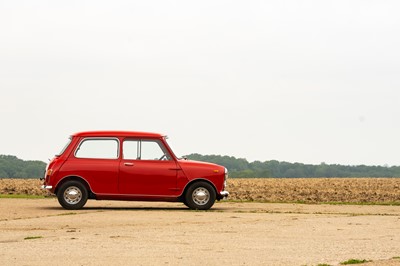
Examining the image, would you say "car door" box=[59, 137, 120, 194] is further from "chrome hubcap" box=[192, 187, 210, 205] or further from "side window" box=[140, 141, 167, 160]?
"chrome hubcap" box=[192, 187, 210, 205]

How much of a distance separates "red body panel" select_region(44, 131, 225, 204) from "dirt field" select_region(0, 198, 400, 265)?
1.64ft

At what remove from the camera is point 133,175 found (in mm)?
24094

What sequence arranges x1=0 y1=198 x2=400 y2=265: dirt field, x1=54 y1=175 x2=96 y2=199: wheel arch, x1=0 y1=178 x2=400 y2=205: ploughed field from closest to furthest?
x1=0 y1=198 x2=400 y2=265: dirt field, x1=54 y1=175 x2=96 y2=199: wheel arch, x1=0 y1=178 x2=400 y2=205: ploughed field

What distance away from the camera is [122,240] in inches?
631

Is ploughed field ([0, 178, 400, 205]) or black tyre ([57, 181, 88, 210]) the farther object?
ploughed field ([0, 178, 400, 205])

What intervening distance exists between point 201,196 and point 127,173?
1.82m

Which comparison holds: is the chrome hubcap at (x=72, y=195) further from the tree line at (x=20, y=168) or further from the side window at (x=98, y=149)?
the tree line at (x=20, y=168)

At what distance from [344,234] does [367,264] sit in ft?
16.2

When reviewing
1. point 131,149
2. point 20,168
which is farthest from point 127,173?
point 20,168

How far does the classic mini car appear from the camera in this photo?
2398 cm

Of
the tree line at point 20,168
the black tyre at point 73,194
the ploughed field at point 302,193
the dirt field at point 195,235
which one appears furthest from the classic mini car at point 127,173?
the tree line at point 20,168

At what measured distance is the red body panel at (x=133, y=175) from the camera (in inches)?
944

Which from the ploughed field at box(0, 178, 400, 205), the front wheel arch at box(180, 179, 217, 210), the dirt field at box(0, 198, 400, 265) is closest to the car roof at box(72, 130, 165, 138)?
the front wheel arch at box(180, 179, 217, 210)

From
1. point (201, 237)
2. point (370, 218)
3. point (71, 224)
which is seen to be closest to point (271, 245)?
point (201, 237)
